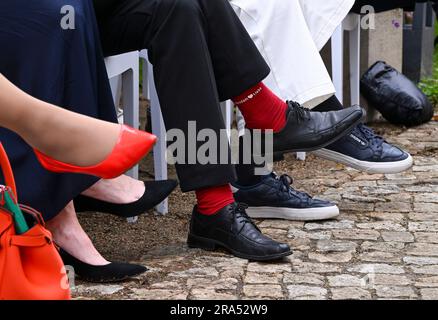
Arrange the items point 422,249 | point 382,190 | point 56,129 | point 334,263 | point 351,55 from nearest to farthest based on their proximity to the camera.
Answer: point 56,129, point 334,263, point 422,249, point 382,190, point 351,55

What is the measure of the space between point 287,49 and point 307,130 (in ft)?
1.32

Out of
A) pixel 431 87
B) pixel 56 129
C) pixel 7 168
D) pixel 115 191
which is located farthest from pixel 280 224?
pixel 431 87

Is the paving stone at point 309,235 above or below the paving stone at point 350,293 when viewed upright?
below

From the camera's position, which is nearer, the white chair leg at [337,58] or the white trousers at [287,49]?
the white trousers at [287,49]

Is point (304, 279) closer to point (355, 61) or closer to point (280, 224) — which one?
point (280, 224)

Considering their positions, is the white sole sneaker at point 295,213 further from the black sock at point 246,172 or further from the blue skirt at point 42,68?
the blue skirt at point 42,68

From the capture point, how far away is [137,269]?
115 inches

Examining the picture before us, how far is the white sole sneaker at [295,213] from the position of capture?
357 cm

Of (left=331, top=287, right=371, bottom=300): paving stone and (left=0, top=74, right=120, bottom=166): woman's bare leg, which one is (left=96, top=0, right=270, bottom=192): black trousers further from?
(left=0, top=74, right=120, bottom=166): woman's bare leg

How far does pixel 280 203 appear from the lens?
3.61 m

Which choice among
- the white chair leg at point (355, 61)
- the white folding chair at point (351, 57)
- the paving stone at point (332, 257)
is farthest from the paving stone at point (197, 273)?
the white chair leg at point (355, 61)

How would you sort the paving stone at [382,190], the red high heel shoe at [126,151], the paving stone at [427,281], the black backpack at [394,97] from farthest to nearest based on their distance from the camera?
the black backpack at [394,97] < the paving stone at [382,190] < the paving stone at [427,281] < the red high heel shoe at [126,151]

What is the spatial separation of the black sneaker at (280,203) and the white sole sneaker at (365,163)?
0.21 meters
